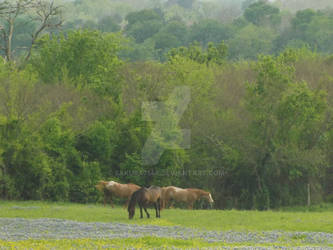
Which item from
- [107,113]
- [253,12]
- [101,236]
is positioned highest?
[253,12]

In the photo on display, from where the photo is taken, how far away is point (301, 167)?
36.4m

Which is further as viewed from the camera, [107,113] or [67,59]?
[67,59]

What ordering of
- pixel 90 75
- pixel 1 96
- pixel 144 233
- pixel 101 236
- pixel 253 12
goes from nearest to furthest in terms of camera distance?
pixel 101 236 → pixel 144 233 → pixel 1 96 → pixel 90 75 → pixel 253 12

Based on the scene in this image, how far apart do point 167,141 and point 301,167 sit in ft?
26.9

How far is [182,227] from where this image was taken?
22.3 m

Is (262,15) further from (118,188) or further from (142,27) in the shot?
(118,188)

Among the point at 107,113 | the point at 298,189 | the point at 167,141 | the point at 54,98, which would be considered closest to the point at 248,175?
the point at 298,189

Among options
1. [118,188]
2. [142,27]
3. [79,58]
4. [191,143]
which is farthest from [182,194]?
[142,27]

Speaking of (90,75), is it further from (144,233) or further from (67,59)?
(144,233)
